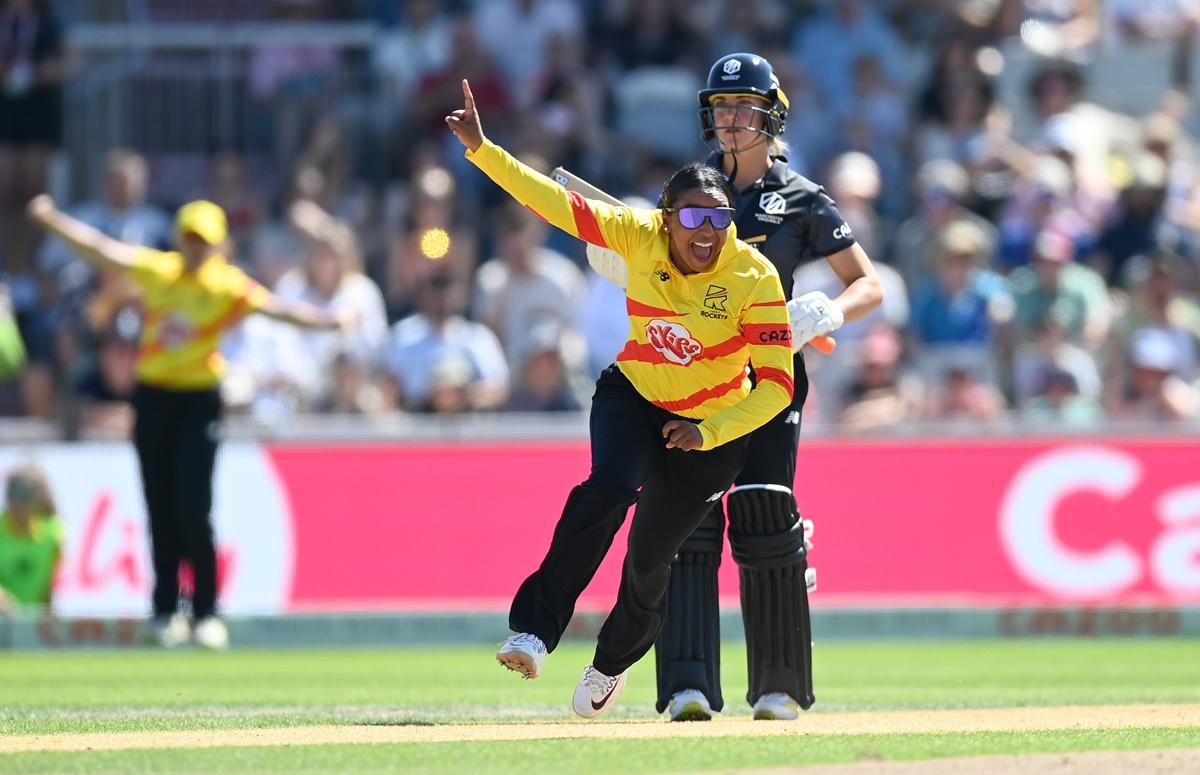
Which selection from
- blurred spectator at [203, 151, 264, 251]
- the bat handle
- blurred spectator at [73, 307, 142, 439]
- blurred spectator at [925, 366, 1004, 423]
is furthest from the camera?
blurred spectator at [203, 151, 264, 251]

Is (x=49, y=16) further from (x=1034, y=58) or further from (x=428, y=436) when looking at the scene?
(x=1034, y=58)

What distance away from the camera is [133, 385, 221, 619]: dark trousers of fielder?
41.7 ft

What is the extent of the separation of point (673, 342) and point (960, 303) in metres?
8.42

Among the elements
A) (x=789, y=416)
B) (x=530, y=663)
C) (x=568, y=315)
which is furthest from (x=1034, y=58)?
(x=530, y=663)

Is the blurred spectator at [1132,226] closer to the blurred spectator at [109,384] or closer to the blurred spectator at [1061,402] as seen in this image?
the blurred spectator at [1061,402]

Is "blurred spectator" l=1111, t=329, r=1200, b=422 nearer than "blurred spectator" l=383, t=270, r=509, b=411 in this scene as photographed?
Yes

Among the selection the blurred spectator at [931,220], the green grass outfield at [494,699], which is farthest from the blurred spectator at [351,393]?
the blurred spectator at [931,220]

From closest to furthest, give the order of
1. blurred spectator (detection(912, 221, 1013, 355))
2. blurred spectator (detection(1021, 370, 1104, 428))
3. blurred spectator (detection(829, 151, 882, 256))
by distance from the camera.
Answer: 1. blurred spectator (detection(1021, 370, 1104, 428))
2. blurred spectator (detection(912, 221, 1013, 355))
3. blurred spectator (detection(829, 151, 882, 256))

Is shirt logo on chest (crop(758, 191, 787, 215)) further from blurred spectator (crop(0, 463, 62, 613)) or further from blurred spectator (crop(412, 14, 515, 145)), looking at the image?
blurred spectator (crop(412, 14, 515, 145))

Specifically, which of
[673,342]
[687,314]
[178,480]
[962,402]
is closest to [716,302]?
[687,314]

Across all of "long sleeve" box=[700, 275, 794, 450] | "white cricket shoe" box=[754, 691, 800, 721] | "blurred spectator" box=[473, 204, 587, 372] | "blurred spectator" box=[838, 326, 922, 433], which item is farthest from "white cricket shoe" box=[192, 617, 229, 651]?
"long sleeve" box=[700, 275, 794, 450]

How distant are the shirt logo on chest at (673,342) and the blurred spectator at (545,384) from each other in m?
7.34

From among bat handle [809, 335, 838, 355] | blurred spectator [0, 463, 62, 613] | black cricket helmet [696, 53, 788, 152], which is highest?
black cricket helmet [696, 53, 788, 152]

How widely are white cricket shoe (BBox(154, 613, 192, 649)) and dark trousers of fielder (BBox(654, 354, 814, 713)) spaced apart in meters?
5.44
